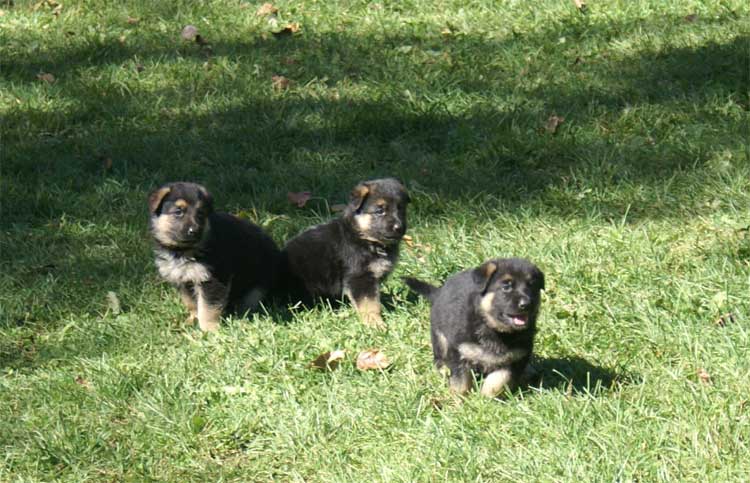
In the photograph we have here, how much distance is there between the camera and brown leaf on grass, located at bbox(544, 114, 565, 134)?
981 cm

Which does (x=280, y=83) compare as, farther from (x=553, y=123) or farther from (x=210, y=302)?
(x=210, y=302)

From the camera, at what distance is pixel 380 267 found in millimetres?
7480

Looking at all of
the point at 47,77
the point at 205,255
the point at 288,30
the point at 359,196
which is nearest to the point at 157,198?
the point at 205,255

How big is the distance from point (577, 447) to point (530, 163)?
4.53 meters

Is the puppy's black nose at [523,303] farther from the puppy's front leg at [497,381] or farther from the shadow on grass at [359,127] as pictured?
the shadow on grass at [359,127]

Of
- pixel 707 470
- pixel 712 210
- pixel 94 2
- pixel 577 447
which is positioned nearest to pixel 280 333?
pixel 577 447

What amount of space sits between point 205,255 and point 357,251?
3.15 feet

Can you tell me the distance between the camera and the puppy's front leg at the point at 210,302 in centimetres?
719

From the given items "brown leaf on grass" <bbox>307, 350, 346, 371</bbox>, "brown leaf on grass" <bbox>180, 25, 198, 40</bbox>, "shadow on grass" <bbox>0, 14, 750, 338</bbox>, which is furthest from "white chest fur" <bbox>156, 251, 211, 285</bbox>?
"brown leaf on grass" <bbox>180, 25, 198, 40</bbox>

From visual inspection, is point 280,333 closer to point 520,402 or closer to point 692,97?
point 520,402

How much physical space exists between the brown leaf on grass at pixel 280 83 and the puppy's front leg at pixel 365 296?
377cm

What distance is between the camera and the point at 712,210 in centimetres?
841

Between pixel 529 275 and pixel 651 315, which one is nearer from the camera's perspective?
pixel 529 275

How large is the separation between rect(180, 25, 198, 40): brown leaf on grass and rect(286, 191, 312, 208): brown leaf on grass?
10.8 feet
